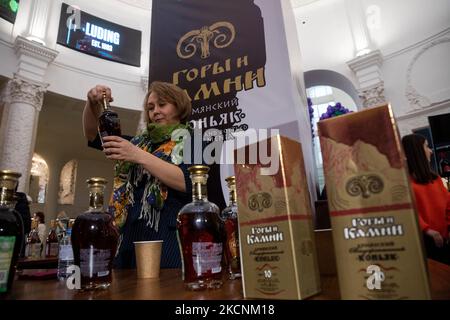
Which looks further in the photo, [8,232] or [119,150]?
[119,150]

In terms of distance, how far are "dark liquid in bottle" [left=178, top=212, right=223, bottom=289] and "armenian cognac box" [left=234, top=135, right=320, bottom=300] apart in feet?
0.29

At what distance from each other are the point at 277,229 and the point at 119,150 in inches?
19.2

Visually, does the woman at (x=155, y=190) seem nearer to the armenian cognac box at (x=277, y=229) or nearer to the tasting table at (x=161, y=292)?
the tasting table at (x=161, y=292)

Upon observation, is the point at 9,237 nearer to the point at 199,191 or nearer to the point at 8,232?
the point at 8,232

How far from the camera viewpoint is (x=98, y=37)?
6.13m

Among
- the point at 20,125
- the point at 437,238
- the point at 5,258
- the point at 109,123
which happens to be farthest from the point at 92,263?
the point at 20,125

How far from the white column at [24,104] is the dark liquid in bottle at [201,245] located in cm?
495

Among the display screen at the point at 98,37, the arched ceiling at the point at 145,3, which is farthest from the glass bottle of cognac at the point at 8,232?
the arched ceiling at the point at 145,3

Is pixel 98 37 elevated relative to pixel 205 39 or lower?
elevated

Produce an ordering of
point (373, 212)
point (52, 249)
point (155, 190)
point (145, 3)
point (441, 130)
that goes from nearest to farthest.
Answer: point (373, 212), point (155, 190), point (52, 249), point (441, 130), point (145, 3)

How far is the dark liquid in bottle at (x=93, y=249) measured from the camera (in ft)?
1.71

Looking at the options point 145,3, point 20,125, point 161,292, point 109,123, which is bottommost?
point 161,292

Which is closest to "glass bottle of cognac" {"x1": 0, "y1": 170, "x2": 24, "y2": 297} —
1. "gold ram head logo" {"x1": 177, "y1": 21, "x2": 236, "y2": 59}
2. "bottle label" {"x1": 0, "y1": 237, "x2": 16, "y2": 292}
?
"bottle label" {"x1": 0, "y1": 237, "x2": 16, "y2": 292}

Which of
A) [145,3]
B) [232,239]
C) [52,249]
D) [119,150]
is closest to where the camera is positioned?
[232,239]
